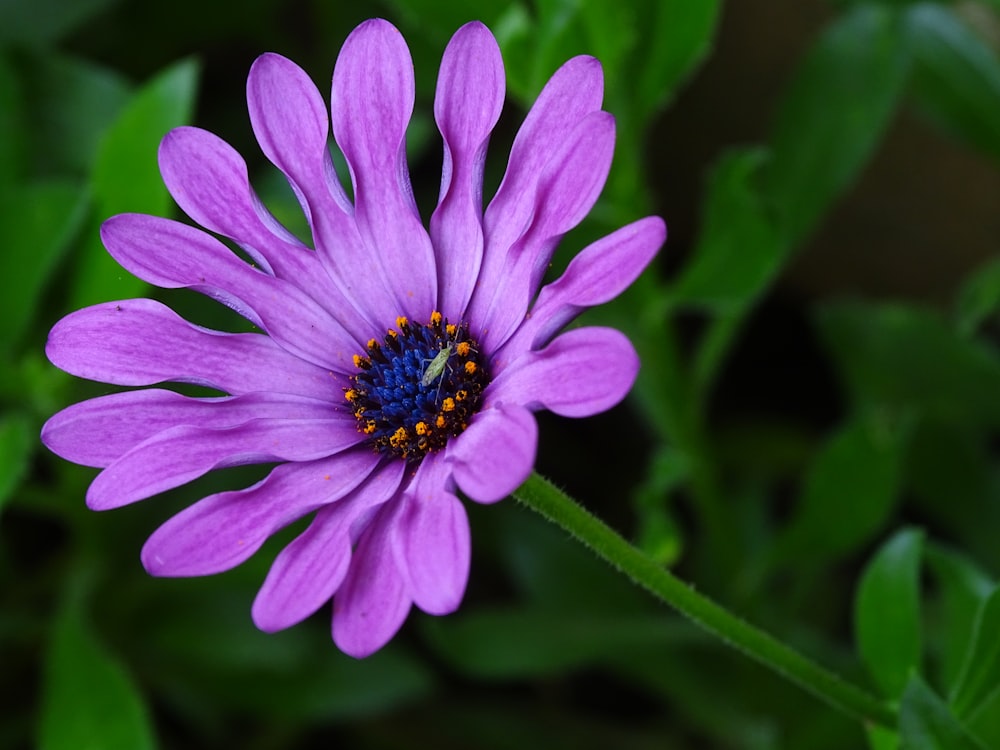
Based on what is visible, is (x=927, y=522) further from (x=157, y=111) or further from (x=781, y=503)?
(x=157, y=111)

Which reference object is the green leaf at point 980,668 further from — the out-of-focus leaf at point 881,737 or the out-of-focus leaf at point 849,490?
the out-of-focus leaf at point 849,490

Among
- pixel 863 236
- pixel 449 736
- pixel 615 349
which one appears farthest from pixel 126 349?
pixel 863 236

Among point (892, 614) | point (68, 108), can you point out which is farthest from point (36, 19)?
point (892, 614)

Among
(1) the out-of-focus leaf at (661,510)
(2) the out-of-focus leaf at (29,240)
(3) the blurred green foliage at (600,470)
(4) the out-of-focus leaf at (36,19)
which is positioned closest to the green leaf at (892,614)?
(3) the blurred green foliage at (600,470)

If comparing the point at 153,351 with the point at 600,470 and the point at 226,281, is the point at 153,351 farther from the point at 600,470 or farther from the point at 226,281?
the point at 600,470

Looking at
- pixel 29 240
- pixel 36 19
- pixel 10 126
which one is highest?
pixel 36 19

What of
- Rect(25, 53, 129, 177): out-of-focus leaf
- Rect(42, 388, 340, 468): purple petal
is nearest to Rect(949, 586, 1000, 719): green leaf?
Rect(42, 388, 340, 468): purple petal

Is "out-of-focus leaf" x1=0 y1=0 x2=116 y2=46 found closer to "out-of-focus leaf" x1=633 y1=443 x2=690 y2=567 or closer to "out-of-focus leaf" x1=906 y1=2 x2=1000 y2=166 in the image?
"out-of-focus leaf" x1=633 y1=443 x2=690 y2=567

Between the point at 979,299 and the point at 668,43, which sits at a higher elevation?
the point at 668,43
